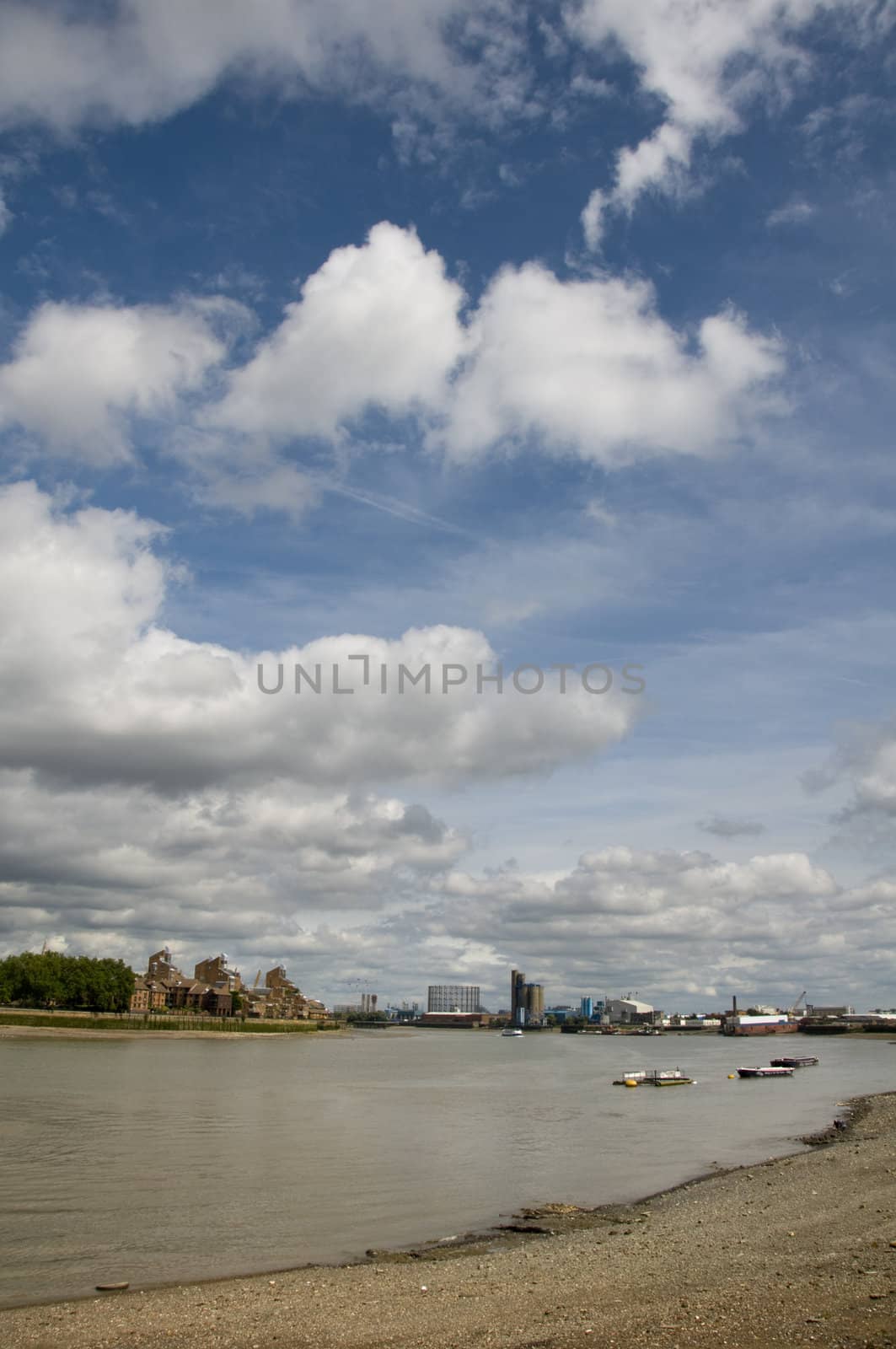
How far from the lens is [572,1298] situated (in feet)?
75.7

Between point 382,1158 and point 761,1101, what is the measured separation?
181ft

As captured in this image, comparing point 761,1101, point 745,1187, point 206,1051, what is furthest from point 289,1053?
point 745,1187

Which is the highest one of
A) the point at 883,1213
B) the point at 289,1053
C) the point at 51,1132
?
the point at 883,1213

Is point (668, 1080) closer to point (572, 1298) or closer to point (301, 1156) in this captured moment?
point (301, 1156)

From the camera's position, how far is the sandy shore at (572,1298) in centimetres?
1986

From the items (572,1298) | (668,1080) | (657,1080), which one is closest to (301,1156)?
(572,1298)

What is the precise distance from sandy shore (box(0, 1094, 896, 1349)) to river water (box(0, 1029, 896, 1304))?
3.86 metres

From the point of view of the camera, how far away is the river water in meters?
32.5

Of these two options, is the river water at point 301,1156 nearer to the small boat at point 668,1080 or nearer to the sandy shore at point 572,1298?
the sandy shore at point 572,1298

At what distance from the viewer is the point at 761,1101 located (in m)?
94.4

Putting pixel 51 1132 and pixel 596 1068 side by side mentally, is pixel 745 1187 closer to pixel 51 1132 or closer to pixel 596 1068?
pixel 51 1132

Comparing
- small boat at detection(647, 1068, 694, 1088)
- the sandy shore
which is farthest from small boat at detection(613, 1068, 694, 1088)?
the sandy shore

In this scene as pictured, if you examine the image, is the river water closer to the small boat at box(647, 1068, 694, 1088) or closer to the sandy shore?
the sandy shore

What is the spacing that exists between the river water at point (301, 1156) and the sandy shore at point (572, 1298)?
386cm
